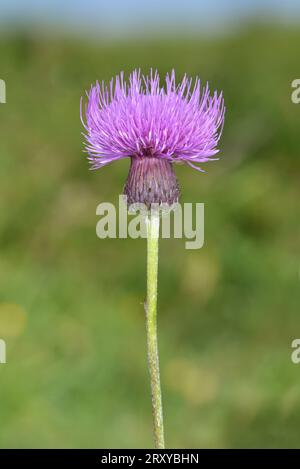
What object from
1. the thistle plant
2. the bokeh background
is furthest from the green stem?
the bokeh background

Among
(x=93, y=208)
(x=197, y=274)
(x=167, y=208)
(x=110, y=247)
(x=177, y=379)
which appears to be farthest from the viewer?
(x=93, y=208)

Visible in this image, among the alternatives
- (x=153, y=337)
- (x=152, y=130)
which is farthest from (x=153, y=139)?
(x=153, y=337)

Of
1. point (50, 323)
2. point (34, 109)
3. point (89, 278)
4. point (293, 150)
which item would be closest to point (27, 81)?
point (34, 109)

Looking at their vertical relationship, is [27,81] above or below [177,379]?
above

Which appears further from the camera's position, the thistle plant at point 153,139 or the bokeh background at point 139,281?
the bokeh background at point 139,281

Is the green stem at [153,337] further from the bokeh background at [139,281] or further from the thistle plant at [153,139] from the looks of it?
the bokeh background at [139,281]

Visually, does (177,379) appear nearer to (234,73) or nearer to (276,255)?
(276,255)

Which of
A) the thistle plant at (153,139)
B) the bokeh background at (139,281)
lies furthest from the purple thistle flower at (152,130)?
the bokeh background at (139,281)
